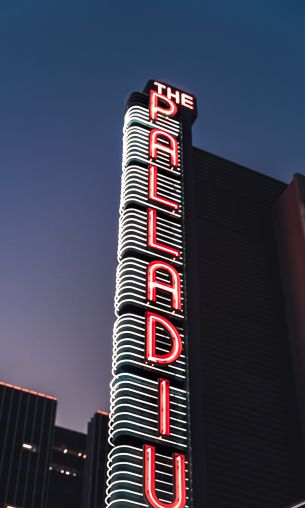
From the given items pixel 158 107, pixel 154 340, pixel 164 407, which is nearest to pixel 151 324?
pixel 154 340

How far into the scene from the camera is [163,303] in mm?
28234

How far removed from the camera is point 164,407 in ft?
81.4

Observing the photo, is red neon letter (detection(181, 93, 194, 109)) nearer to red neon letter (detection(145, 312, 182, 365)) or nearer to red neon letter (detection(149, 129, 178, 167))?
red neon letter (detection(149, 129, 178, 167))

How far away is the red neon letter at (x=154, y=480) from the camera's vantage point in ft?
73.0

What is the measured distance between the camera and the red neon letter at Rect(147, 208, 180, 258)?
97.9ft

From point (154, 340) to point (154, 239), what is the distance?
5.29 meters
